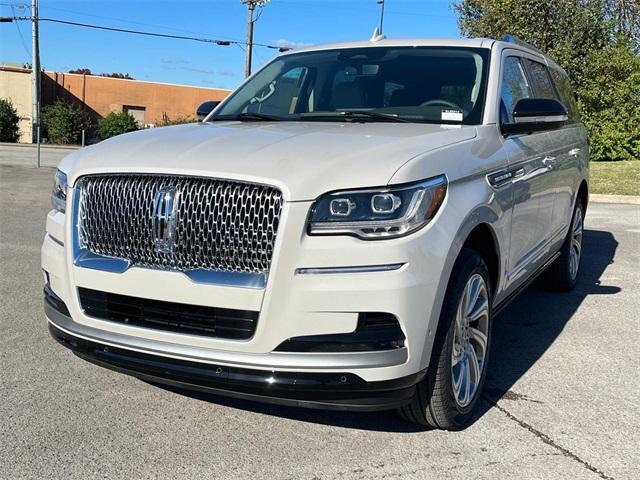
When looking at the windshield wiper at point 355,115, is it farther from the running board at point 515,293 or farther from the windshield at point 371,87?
the running board at point 515,293

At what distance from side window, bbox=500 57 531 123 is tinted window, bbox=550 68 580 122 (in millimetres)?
1236

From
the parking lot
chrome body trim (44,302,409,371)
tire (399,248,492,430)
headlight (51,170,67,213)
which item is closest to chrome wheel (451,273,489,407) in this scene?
tire (399,248,492,430)

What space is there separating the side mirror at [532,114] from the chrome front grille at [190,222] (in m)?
1.85

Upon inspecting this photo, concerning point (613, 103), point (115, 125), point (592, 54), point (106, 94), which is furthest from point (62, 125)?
point (613, 103)

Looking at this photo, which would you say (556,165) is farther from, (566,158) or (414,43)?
(414,43)

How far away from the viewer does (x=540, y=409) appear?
3682mm

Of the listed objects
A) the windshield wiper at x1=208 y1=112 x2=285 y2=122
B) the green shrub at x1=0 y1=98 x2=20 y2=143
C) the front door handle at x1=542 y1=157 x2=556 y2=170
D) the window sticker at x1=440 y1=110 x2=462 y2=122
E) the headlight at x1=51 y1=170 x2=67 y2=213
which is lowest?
the green shrub at x1=0 y1=98 x2=20 y2=143

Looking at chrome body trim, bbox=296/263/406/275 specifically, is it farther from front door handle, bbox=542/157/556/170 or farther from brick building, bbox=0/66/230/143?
brick building, bbox=0/66/230/143

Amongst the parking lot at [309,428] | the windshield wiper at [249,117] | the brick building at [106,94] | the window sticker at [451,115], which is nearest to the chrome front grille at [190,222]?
the parking lot at [309,428]

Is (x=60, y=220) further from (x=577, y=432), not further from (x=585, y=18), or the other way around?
(x=585, y=18)

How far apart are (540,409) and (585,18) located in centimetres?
2308

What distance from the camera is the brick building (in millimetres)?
45281

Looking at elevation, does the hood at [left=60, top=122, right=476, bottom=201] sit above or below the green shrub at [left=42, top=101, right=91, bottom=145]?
above

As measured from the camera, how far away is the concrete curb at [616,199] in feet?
46.2
